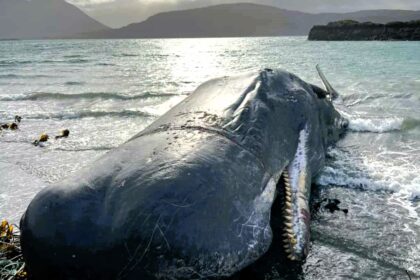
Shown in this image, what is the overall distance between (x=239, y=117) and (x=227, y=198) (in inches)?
44.6

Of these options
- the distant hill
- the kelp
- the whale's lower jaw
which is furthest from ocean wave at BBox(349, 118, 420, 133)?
the distant hill

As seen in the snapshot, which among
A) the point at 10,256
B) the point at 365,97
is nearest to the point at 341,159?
the point at 10,256

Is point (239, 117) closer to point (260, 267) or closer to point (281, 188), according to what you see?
point (281, 188)

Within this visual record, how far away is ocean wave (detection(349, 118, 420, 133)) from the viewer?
32.1 feet

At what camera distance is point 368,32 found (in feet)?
352

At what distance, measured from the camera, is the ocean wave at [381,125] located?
9.80 metres

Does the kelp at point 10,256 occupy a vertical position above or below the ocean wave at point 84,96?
above

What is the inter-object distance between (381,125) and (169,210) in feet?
26.2

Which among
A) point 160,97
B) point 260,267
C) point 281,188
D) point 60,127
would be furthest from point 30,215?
point 160,97

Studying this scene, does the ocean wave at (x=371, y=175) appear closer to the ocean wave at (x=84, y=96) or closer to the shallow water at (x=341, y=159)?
the shallow water at (x=341, y=159)

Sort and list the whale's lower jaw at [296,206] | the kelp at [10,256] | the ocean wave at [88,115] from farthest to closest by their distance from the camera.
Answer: the ocean wave at [88,115]
the whale's lower jaw at [296,206]
the kelp at [10,256]

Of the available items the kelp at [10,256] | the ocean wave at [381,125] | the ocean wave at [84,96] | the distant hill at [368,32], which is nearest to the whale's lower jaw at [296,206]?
the kelp at [10,256]

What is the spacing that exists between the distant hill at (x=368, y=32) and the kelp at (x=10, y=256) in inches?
3853

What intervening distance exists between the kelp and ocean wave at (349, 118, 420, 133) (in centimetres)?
731
